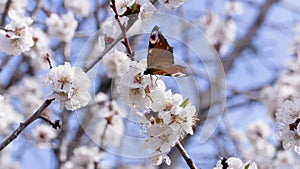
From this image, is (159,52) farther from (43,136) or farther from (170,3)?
(43,136)

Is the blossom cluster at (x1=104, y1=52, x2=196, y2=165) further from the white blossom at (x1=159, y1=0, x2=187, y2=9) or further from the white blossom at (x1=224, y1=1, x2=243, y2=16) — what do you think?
the white blossom at (x1=224, y1=1, x2=243, y2=16)

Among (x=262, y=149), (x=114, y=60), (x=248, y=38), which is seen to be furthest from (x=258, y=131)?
(x=114, y=60)

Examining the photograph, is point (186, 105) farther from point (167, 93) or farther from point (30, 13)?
point (30, 13)

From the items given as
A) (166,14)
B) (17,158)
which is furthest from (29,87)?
(166,14)

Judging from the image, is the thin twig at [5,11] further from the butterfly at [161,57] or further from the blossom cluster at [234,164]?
the blossom cluster at [234,164]

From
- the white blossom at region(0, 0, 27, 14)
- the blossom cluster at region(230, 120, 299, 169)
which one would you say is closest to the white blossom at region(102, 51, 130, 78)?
the white blossom at region(0, 0, 27, 14)

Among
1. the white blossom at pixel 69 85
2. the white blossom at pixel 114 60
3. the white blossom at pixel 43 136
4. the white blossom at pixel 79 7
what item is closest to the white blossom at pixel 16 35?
the white blossom at pixel 114 60
